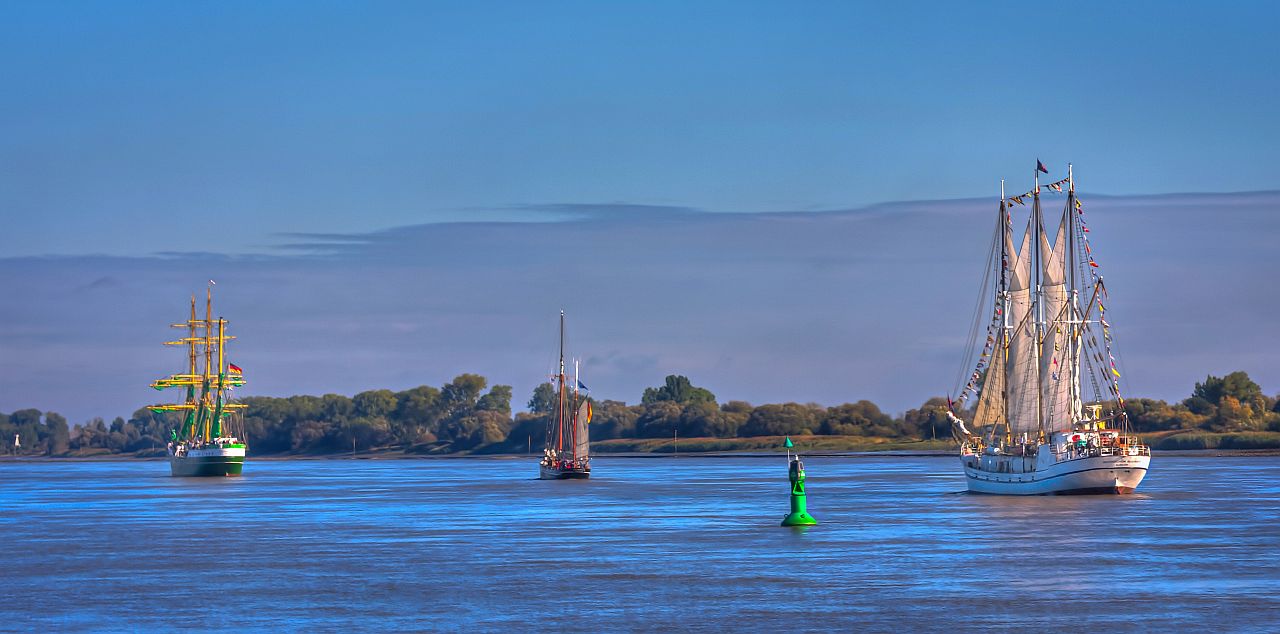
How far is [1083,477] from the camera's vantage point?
89938 millimetres

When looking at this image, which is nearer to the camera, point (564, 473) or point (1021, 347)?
point (1021, 347)

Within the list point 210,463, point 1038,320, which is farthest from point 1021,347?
point 210,463

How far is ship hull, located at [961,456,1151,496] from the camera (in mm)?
89750

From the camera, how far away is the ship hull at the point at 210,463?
17362 centimetres

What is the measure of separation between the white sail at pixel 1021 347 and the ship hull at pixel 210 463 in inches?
3810

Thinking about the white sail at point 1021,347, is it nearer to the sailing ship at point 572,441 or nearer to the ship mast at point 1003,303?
the ship mast at point 1003,303

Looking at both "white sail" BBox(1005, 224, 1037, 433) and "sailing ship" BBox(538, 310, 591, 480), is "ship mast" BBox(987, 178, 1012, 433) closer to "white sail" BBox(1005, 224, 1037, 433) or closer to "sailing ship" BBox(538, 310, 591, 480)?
"white sail" BBox(1005, 224, 1037, 433)

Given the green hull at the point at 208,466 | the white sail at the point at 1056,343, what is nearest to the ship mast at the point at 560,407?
the green hull at the point at 208,466

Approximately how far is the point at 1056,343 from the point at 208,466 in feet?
344

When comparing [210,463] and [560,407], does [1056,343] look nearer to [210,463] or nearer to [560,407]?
[560,407]

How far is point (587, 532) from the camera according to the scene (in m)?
62.7

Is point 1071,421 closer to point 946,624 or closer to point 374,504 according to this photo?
point 374,504

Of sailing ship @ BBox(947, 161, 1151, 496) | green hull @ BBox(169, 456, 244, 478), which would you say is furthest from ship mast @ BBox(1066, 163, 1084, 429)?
green hull @ BBox(169, 456, 244, 478)

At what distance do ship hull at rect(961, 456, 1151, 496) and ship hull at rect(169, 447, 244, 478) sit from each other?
10339cm
